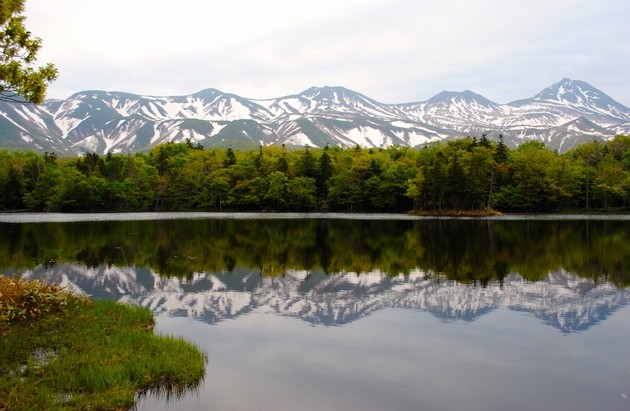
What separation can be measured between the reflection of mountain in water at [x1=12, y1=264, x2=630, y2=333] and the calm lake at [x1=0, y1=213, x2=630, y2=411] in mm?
109

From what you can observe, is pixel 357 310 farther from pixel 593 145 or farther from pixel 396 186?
pixel 593 145

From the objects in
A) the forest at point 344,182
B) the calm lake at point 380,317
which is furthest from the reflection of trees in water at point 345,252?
the forest at point 344,182

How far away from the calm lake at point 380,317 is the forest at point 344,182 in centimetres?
6946

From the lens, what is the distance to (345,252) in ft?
145

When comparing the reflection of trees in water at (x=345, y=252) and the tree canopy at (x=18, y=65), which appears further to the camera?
the reflection of trees in water at (x=345, y=252)

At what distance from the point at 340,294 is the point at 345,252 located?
1756cm

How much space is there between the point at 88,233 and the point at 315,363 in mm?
53625

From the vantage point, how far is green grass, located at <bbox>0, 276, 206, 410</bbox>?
11.9m

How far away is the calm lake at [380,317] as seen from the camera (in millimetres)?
13492

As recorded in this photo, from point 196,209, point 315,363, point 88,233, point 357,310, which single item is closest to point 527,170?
point 196,209

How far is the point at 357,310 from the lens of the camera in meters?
23.3

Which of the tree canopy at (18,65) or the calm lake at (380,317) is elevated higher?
the tree canopy at (18,65)

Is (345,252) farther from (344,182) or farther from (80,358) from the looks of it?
(344,182)

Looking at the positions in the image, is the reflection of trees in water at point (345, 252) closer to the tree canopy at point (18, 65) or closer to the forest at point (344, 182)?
the tree canopy at point (18, 65)
